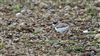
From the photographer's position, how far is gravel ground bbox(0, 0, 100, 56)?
852cm

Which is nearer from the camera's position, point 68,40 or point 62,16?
point 68,40

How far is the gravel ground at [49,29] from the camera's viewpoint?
852 centimetres

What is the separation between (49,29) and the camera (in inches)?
379

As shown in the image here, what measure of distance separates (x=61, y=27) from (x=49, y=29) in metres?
0.31

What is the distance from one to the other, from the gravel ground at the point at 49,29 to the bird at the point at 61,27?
3.5 inches

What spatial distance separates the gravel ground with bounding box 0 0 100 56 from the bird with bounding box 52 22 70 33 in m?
0.09

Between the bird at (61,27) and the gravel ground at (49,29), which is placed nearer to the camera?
the gravel ground at (49,29)

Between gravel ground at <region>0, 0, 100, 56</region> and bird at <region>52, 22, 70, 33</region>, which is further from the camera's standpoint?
bird at <region>52, 22, 70, 33</region>

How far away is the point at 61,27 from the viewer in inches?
380

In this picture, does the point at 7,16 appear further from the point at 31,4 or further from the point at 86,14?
the point at 86,14

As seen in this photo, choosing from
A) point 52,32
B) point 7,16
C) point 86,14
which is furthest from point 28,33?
point 86,14

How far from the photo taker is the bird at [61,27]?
31.1ft

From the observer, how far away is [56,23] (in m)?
9.94

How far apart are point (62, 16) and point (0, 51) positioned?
2532mm
